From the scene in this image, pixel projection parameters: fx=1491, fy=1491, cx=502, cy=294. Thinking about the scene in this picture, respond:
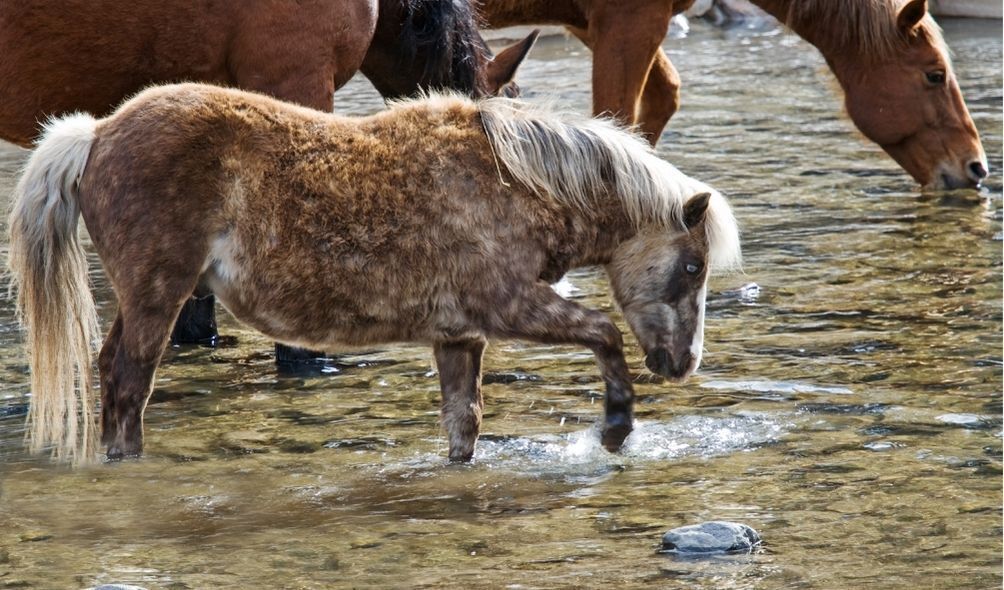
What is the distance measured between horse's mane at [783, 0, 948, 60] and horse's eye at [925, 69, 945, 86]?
0.39 ft

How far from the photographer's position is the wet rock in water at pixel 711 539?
157 inches

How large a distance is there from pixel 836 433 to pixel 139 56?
303 centimetres

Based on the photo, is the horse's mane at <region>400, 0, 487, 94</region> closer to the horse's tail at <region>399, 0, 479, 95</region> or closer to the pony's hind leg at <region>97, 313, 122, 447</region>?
the horse's tail at <region>399, 0, 479, 95</region>

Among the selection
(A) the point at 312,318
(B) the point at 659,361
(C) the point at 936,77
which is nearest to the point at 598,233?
(B) the point at 659,361

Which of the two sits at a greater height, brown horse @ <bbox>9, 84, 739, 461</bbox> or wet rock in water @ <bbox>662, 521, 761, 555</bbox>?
brown horse @ <bbox>9, 84, 739, 461</bbox>

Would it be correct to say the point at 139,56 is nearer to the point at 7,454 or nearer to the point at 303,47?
the point at 303,47

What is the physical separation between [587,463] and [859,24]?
14.3ft

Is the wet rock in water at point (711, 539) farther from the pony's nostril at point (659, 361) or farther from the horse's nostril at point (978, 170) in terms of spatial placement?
the horse's nostril at point (978, 170)

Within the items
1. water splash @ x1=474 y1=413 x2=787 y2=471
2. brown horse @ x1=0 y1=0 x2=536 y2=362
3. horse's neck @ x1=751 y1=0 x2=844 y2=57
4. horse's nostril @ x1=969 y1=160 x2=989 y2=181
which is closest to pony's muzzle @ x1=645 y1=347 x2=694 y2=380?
water splash @ x1=474 y1=413 x2=787 y2=471

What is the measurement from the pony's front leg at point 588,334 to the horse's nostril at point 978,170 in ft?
14.8

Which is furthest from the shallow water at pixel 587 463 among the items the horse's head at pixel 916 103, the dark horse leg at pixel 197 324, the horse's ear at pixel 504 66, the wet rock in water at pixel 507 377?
the horse's ear at pixel 504 66

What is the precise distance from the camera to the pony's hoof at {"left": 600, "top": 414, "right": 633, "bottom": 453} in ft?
16.3

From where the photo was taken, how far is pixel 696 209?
506 centimetres

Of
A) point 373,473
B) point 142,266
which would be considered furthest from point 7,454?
point 373,473
